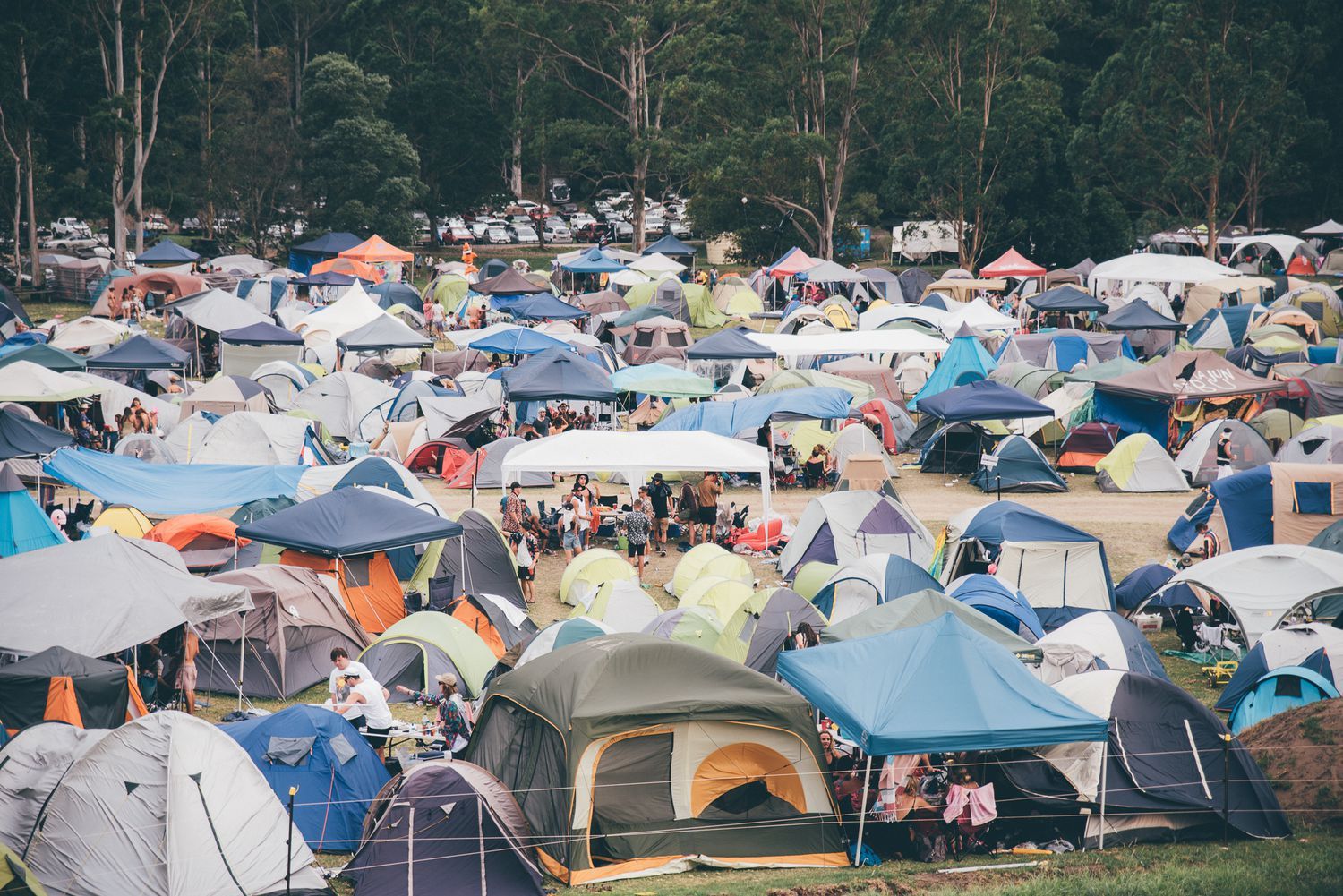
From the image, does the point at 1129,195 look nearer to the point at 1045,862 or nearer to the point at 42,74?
the point at 42,74

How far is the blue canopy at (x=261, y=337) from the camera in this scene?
1156 inches

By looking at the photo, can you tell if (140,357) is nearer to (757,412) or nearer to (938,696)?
(757,412)

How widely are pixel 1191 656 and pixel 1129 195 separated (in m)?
36.0

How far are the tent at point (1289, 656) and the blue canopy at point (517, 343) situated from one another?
1726cm

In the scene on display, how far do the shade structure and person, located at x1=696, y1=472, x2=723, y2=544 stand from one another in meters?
4.98

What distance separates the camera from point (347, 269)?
44.3m

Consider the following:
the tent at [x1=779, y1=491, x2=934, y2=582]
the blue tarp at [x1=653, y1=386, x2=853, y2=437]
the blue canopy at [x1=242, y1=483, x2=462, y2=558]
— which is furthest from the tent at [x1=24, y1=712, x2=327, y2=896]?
the blue tarp at [x1=653, y1=386, x2=853, y2=437]

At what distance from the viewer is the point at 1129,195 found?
48031 millimetres

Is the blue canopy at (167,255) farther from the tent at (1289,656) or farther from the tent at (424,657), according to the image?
the tent at (1289,656)

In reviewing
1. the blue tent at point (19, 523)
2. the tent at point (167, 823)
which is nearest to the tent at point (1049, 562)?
the tent at point (167, 823)

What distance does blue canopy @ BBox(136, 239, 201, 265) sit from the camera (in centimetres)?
4566

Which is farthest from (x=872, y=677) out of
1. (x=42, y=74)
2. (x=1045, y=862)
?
(x=42, y=74)

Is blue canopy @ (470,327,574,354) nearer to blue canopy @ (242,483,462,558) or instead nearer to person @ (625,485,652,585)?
person @ (625,485,652,585)

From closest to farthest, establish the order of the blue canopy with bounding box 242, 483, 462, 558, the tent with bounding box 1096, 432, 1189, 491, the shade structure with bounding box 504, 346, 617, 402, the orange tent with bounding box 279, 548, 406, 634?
the blue canopy with bounding box 242, 483, 462, 558, the orange tent with bounding box 279, 548, 406, 634, the tent with bounding box 1096, 432, 1189, 491, the shade structure with bounding box 504, 346, 617, 402
